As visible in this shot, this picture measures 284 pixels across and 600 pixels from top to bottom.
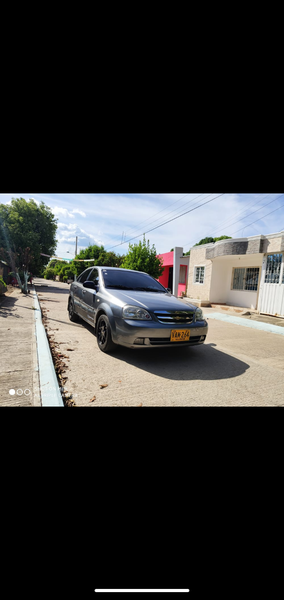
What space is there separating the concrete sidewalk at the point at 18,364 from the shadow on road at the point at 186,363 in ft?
4.22

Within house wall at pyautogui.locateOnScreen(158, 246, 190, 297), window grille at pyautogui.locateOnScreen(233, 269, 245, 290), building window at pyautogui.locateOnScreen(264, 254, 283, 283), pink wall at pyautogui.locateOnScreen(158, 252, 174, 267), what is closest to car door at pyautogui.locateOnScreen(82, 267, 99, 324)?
building window at pyautogui.locateOnScreen(264, 254, 283, 283)

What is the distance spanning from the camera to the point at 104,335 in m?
4.18

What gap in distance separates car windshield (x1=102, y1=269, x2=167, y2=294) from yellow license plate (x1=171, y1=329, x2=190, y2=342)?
1241 mm

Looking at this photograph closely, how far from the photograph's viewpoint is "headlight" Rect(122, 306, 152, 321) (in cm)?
372

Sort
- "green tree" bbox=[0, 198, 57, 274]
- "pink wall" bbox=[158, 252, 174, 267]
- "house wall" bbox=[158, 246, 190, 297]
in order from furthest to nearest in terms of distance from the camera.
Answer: "pink wall" bbox=[158, 252, 174, 267] < "green tree" bbox=[0, 198, 57, 274] < "house wall" bbox=[158, 246, 190, 297]

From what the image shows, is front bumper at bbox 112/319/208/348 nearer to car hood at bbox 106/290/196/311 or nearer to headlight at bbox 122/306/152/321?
headlight at bbox 122/306/152/321

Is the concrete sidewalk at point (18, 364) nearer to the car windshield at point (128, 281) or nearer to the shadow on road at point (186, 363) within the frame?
the shadow on road at point (186, 363)

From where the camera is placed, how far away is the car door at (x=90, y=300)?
475cm

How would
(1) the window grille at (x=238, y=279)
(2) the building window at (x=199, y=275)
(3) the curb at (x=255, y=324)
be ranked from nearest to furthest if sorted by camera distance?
(3) the curb at (x=255, y=324)
(1) the window grille at (x=238, y=279)
(2) the building window at (x=199, y=275)

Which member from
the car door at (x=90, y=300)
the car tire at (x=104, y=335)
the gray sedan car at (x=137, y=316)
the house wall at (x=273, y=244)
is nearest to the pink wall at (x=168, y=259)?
the house wall at (x=273, y=244)

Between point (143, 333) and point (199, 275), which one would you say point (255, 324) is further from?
point (199, 275)
